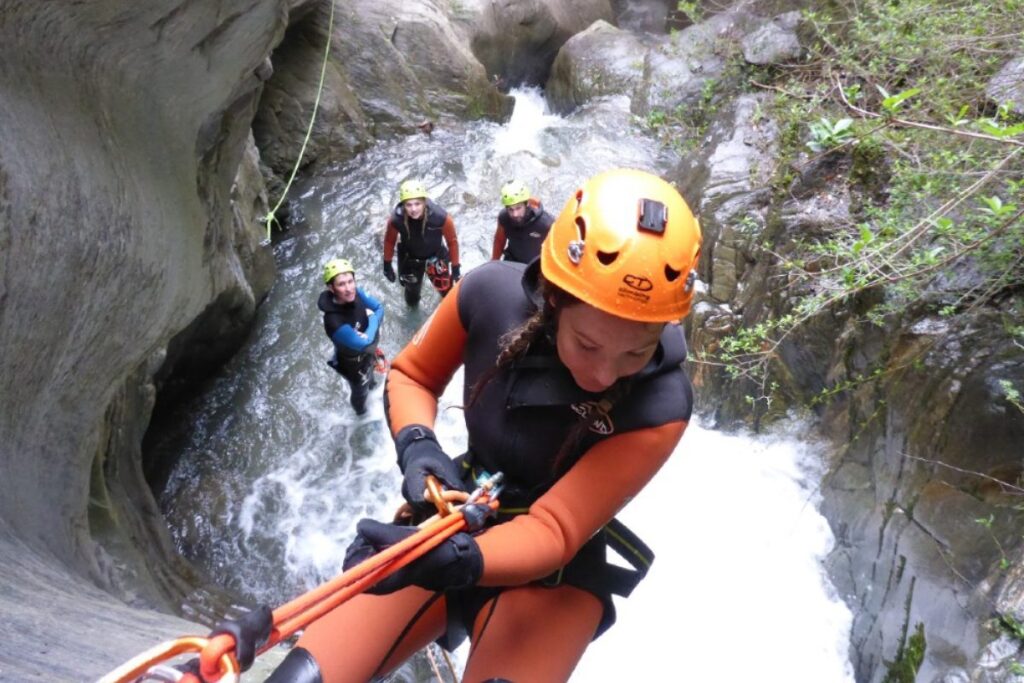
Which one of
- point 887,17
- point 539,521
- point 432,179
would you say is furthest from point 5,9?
point 432,179

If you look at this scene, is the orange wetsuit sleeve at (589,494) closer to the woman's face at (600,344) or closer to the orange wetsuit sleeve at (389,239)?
the woman's face at (600,344)

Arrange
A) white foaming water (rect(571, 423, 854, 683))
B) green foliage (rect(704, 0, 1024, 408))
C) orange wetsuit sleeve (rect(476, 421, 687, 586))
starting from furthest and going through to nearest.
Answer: white foaming water (rect(571, 423, 854, 683)), green foliage (rect(704, 0, 1024, 408)), orange wetsuit sleeve (rect(476, 421, 687, 586))

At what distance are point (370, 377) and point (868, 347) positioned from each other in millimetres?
3876

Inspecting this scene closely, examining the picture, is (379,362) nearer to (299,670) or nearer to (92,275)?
(92,275)

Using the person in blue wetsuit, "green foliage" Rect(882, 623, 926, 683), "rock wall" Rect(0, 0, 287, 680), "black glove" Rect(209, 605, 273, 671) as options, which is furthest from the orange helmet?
the person in blue wetsuit

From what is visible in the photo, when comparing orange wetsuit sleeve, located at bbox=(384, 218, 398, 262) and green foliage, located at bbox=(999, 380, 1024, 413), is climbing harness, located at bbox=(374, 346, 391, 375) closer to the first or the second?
orange wetsuit sleeve, located at bbox=(384, 218, 398, 262)

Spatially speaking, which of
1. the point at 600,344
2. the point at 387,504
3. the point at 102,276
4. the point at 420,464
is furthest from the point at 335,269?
the point at 600,344

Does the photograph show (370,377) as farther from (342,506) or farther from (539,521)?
(539,521)

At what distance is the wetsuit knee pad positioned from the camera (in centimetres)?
178

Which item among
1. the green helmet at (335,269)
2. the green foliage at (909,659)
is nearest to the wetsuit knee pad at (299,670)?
the green foliage at (909,659)

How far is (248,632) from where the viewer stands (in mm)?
1167

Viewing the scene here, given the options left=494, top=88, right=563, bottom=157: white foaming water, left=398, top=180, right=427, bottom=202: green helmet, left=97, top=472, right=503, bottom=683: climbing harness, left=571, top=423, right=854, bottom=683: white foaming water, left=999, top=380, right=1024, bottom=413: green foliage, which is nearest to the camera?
left=97, top=472, right=503, bottom=683: climbing harness

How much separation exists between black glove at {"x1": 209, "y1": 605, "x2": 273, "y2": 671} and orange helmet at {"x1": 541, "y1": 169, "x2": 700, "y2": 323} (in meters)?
0.90

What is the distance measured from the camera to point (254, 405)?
6504 millimetres
